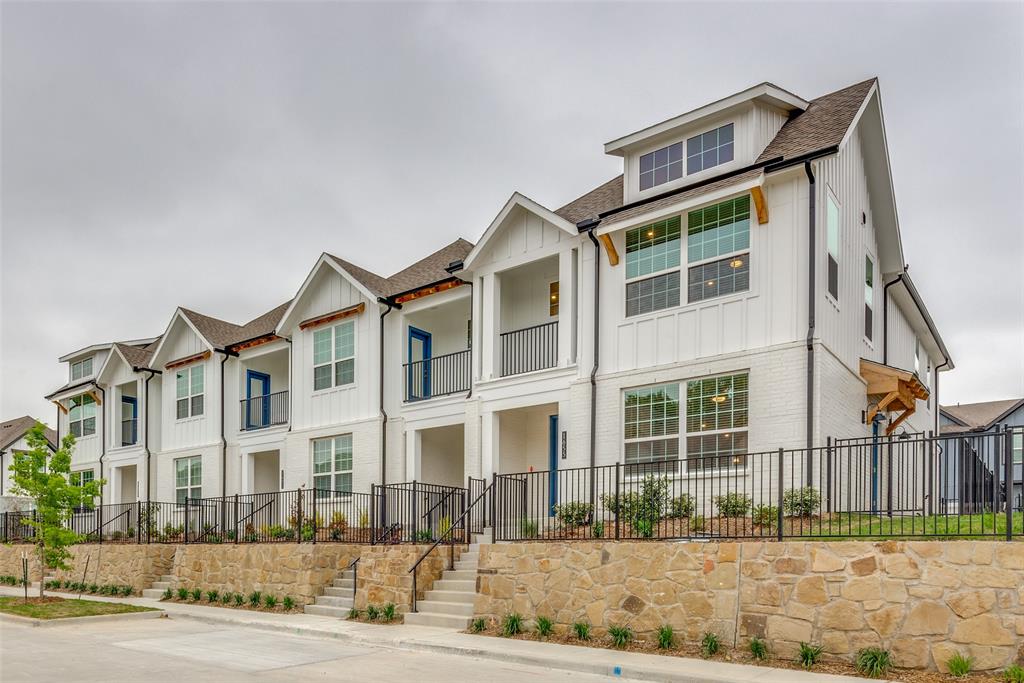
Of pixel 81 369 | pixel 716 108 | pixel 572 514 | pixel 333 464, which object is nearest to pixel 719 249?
pixel 716 108

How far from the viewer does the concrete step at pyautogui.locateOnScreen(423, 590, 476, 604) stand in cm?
1469

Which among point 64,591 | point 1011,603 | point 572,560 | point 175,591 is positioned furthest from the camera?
point 64,591

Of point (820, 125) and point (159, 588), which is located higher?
point (820, 125)

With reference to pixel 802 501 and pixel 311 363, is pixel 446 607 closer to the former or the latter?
pixel 802 501

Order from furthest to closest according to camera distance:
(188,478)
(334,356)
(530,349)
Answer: (188,478)
(334,356)
(530,349)

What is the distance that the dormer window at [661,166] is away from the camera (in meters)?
17.0

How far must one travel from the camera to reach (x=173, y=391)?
28.4m

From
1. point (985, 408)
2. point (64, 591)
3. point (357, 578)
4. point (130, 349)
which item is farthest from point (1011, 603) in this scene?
point (985, 408)

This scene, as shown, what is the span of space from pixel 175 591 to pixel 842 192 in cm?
1683

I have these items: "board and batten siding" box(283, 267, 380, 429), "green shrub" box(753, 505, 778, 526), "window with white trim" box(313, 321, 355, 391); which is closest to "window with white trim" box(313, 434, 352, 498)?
"board and batten siding" box(283, 267, 380, 429)

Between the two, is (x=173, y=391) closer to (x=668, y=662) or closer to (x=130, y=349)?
(x=130, y=349)

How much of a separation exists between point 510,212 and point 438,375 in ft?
15.8

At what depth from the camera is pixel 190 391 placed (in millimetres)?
27750

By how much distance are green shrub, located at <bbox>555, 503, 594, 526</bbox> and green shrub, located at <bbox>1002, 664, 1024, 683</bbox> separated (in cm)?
643
